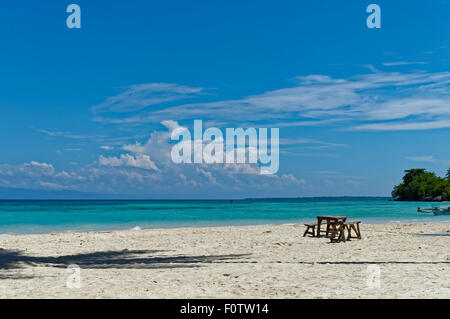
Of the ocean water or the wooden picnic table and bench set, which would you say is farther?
the ocean water

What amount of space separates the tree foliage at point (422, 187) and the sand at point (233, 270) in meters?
109

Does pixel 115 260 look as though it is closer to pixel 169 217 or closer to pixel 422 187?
pixel 169 217

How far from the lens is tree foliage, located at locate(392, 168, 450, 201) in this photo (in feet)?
383

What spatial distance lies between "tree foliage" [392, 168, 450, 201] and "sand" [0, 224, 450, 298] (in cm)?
10884

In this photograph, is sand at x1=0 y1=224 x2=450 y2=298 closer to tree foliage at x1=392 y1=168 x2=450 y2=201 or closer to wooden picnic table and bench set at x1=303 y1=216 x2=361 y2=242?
wooden picnic table and bench set at x1=303 y1=216 x2=361 y2=242

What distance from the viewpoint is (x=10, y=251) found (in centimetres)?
1703

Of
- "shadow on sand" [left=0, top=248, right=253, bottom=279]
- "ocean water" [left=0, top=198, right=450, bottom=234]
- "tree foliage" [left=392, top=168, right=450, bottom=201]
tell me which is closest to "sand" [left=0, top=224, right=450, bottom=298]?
"shadow on sand" [left=0, top=248, right=253, bottom=279]

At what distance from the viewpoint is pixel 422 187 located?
424 ft

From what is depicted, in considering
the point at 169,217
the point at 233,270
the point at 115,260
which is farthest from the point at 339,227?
the point at 169,217
